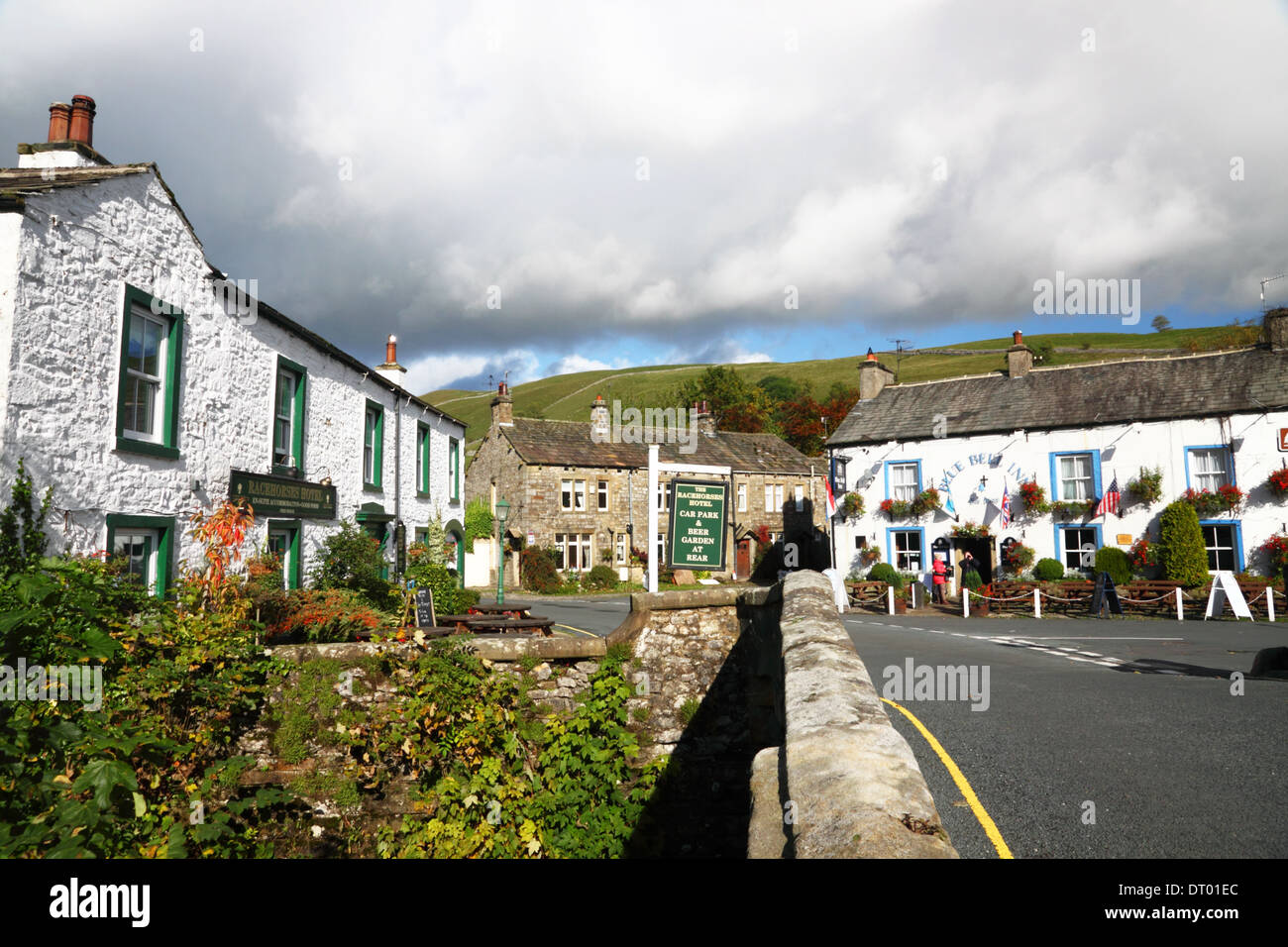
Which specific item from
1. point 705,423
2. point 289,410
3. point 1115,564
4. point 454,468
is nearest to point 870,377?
point 705,423

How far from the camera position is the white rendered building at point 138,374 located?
21.7 feet

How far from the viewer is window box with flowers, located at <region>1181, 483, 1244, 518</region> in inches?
840

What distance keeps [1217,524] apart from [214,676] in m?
26.5

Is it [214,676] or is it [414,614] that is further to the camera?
[414,614]

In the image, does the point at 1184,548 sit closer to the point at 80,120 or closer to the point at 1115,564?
the point at 1115,564

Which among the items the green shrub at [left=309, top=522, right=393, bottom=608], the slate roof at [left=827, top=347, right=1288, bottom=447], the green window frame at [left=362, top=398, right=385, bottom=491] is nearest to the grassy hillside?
the slate roof at [left=827, top=347, right=1288, bottom=447]

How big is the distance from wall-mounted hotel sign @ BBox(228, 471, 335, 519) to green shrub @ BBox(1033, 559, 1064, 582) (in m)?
22.1

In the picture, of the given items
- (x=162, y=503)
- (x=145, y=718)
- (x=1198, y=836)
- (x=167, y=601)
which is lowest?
(x=1198, y=836)

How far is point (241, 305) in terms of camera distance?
10086mm

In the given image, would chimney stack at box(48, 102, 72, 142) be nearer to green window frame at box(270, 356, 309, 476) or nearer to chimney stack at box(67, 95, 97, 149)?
chimney stack at box(67, 95, 97, 149)

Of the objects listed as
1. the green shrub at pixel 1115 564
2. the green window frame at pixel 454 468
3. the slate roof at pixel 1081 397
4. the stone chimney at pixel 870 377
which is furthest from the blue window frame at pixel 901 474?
the green window frame at pixel 454 468
